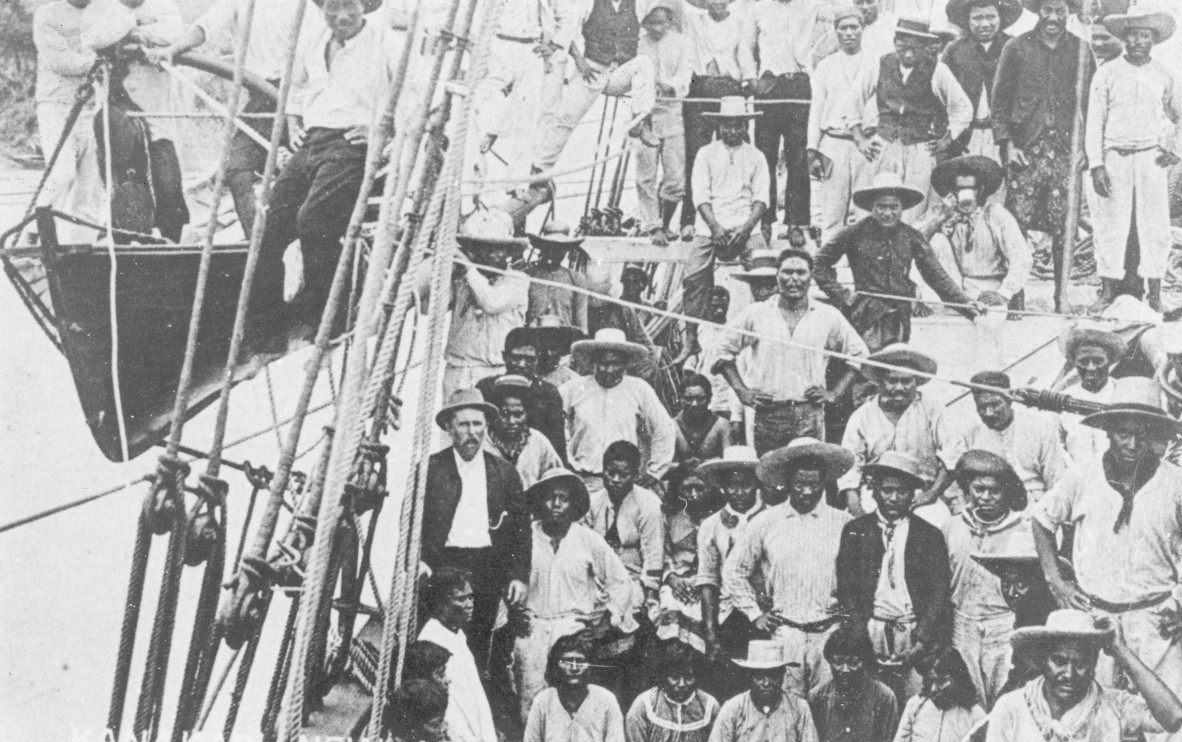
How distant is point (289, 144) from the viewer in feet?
19.8

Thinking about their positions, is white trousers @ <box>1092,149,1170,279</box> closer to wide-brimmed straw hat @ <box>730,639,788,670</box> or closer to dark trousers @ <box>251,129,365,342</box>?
wide-brimmed straw hat @ <box>730,639,788,670</box>

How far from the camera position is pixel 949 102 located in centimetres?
618

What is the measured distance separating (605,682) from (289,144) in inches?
84.7

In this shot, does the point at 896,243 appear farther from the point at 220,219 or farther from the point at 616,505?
the point at 220,219

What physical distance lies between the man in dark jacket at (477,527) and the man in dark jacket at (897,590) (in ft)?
3.45

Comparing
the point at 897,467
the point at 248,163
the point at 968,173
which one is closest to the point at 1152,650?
the point at 897,467

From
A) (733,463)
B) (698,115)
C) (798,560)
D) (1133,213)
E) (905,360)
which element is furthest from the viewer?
(698,115)

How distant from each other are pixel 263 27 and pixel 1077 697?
3.50m

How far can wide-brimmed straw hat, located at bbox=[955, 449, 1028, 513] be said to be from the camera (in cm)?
579

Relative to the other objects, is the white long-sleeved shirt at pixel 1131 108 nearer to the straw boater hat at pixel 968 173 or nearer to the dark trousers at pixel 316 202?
the straw boater hat at pixel 968 173

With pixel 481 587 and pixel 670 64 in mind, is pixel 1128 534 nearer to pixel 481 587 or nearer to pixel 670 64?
pixel 481 587

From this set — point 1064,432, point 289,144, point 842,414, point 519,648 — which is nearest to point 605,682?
point 519,648

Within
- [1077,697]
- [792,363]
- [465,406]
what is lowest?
[1077,697]

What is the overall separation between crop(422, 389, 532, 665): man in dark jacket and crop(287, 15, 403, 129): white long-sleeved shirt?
1.07 meters
